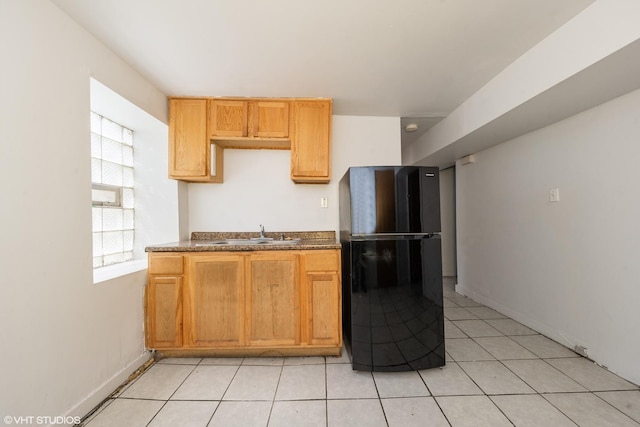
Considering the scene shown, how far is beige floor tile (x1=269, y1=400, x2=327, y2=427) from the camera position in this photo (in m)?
1.38

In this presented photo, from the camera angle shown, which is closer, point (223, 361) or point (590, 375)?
point (590, 375)

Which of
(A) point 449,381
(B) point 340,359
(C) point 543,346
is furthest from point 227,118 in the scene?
(C) point 543,346

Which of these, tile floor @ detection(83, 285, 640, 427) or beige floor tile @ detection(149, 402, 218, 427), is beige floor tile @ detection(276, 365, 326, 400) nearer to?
tile floor @ detection(83, 285, 640, 427)

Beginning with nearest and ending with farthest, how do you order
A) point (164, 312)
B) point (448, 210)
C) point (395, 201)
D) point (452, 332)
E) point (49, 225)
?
point (49, 225) → point (395, 201) → point (164, 312) → point (452, 332) → point (448, 210)

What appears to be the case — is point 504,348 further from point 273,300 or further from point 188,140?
point 188,140

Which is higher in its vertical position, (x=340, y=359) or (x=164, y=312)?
(x=164, y=312)

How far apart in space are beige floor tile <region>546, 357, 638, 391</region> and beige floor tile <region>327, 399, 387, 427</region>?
4.62ft

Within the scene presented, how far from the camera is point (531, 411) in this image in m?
1.45

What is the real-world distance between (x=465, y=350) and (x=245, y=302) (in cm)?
186

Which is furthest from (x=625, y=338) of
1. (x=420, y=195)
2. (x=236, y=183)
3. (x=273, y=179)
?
(x=236, y=183)

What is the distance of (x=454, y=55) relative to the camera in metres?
1.76

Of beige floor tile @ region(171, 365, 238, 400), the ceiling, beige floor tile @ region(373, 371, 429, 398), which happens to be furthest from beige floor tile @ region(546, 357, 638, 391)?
beige floor tile @ region(171, 365, 238, 400)

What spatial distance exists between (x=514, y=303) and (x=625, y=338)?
3.26 ft

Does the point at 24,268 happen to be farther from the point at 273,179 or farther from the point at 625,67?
the point at 625,67
